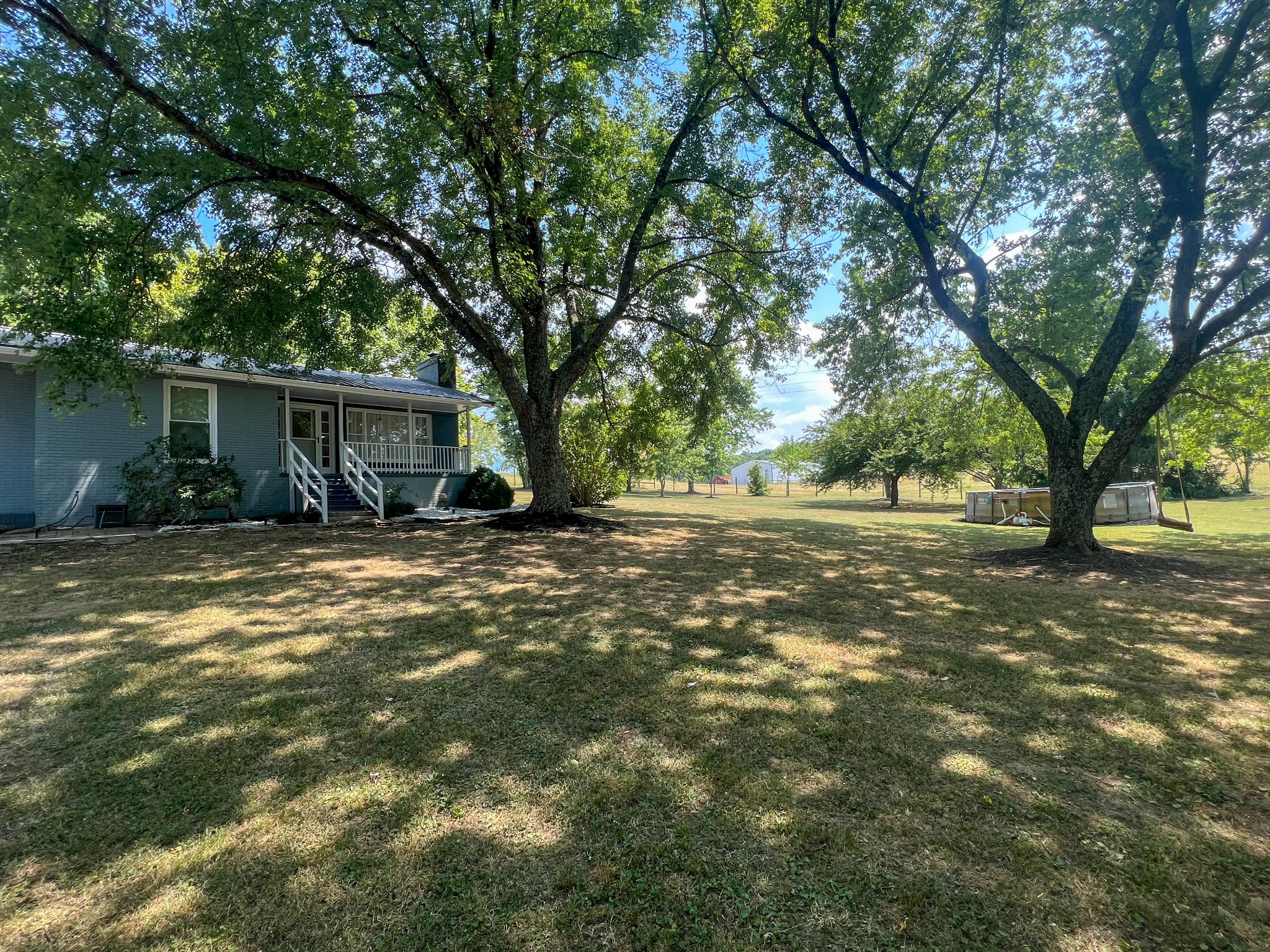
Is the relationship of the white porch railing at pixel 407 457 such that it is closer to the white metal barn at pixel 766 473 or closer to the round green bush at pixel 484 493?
the round green bush at pixel 484 493

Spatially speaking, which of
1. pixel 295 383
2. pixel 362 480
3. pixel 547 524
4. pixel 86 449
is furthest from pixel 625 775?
pixel 295 383

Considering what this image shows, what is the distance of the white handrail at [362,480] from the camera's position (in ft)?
42.1

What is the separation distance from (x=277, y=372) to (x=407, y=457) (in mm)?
3940

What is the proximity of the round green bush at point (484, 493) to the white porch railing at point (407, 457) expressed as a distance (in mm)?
743

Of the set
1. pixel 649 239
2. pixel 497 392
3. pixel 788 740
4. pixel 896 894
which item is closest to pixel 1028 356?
pixel 649 239

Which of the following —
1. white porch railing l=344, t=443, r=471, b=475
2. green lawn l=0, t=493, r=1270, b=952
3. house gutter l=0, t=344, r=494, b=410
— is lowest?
green lawn l=0, t=493, r=1270, b=952

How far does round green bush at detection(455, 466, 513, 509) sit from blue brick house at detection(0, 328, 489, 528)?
0.35 m

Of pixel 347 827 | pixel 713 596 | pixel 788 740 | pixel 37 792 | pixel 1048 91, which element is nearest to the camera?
pixel 347 827

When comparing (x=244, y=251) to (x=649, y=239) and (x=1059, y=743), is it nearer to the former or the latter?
(x=649, y=239)

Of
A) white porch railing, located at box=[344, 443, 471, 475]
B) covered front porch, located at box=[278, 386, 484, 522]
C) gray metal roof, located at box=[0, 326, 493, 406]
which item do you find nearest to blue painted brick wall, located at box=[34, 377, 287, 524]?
covered front porch, located at box=[278, 386, 484, 522]

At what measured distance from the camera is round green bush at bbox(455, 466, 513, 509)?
16250 mm

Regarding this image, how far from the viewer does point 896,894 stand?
1.81 metres

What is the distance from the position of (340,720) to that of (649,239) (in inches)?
447

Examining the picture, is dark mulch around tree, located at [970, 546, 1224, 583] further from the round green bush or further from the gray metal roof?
the gray metal roof
